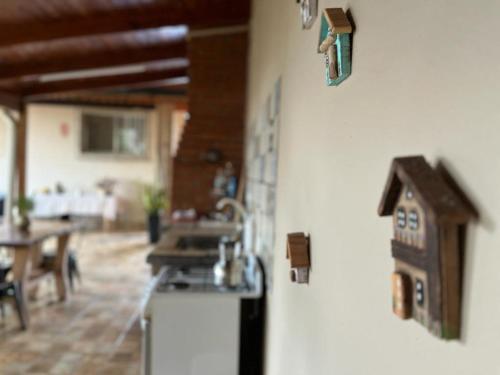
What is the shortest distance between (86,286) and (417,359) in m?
4.76

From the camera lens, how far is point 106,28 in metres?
3.96

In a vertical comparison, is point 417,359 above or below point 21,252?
above

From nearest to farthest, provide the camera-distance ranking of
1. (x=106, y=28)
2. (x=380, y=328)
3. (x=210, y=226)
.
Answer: (x=380, y=328) → (x=210, y=226) → (x=106, y=28)

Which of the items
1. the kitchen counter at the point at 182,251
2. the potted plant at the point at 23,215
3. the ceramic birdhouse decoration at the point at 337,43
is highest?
the ceramic birdhouse decoration at the point at 337,43

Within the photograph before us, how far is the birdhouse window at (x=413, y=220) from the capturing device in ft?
1.58

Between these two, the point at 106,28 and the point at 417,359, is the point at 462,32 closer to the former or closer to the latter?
the point at 417,359

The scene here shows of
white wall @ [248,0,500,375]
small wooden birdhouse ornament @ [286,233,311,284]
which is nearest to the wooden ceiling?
white wall @ [248,0,500,375]

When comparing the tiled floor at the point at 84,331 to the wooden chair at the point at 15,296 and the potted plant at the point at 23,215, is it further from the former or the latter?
the potted plant at the point at 23,215

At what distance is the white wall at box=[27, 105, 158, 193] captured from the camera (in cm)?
877

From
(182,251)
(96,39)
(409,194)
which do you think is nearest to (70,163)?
(96,39)

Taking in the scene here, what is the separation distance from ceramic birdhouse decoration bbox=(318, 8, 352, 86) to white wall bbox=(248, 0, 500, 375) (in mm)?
23

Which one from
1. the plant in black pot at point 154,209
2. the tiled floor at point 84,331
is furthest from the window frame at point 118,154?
the tiled floor at point 84,331

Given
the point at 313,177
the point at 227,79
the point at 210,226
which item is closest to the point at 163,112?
the point at 227,79

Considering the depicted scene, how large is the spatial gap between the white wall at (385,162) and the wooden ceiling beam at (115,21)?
3.16 metres
